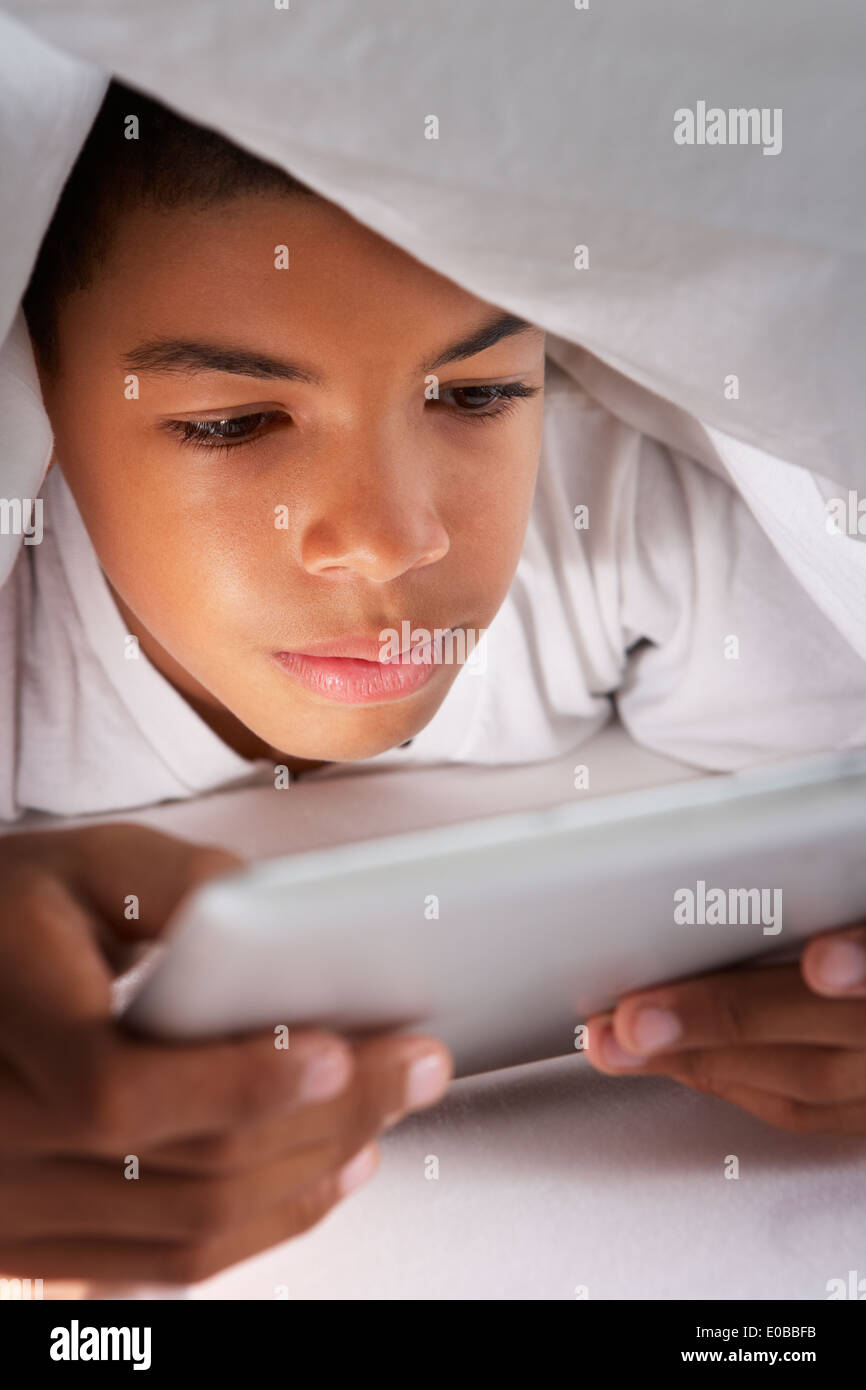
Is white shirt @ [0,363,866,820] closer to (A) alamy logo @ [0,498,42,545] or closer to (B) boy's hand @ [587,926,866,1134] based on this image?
(A) alamy logo @ [0,498,42,545]

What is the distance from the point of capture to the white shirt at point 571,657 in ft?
2.11

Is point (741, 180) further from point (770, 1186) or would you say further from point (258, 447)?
point (770, 1186)

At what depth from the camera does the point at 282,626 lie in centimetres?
49

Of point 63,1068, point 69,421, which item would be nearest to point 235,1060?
point 63,1068

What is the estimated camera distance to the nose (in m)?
0.44

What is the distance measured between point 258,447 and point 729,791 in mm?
211

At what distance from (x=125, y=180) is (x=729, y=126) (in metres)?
0.20

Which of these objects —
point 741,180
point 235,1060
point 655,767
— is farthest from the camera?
point 655,767

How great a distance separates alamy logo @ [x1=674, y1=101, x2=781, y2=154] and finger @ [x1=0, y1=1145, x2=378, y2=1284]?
0.31 m

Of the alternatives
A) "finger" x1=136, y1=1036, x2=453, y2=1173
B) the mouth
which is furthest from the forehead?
"finger" x1=136, y1=1036, x2=453, y2=1173

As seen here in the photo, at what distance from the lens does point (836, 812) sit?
Result: 33cm

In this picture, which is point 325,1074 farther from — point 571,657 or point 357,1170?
point 571,657
